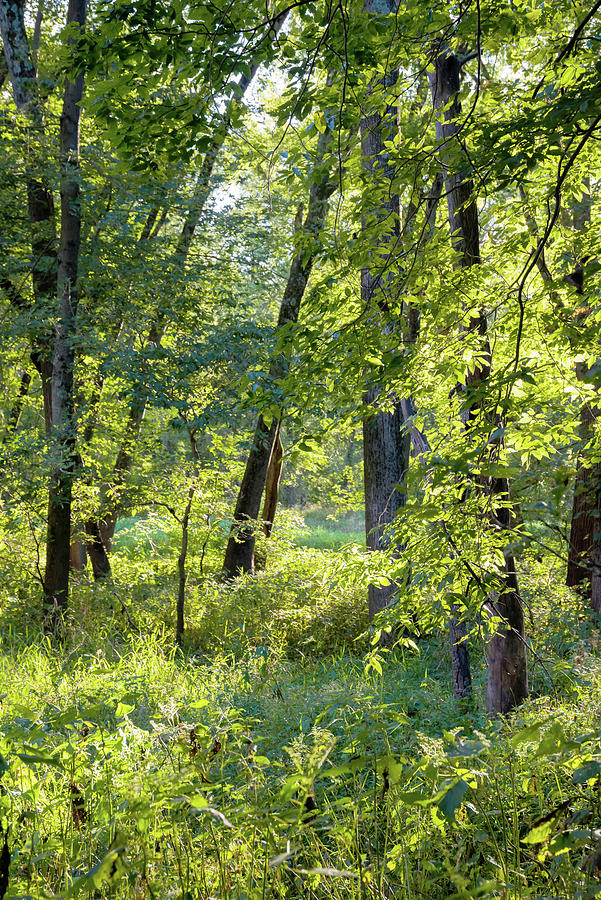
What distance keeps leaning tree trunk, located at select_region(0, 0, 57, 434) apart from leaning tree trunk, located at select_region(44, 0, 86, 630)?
0.26m

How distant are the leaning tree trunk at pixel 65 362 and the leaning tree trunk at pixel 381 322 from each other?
133 inches

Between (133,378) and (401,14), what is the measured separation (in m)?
5.18

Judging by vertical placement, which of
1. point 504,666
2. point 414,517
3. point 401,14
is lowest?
point 504,666

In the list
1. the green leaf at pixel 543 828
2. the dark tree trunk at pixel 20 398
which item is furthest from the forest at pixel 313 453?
the dark tree trunk at pixel 20 398

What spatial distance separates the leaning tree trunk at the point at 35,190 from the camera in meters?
6.99

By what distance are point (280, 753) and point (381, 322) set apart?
266 centimetres

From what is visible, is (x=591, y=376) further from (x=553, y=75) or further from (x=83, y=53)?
(x=83, y=53)

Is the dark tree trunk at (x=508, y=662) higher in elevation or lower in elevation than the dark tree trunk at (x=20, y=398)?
lower

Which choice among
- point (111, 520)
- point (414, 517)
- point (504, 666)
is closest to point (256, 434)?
point (111, 520)

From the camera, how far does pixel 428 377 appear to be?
3186 millimetres

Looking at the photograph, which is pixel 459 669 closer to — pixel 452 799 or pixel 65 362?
pixel 452 799

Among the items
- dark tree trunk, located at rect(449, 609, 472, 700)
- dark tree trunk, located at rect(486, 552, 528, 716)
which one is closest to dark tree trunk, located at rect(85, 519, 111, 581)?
dark tree trunk, located at rect(449, 609, 472, 700)

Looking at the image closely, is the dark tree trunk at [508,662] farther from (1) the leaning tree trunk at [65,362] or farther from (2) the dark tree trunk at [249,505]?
(2) the dark tree trunk at [249,505]

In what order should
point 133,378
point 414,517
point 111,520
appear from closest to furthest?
point 414,517, point 133,378, point 111,520
